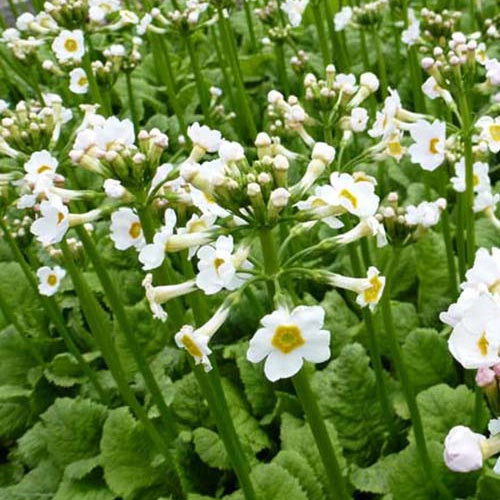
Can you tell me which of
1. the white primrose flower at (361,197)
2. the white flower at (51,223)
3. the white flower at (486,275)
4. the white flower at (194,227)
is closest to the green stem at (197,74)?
the white flower at (51,223)

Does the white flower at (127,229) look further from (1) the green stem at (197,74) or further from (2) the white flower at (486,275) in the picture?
(1) the green stem at (197,74)

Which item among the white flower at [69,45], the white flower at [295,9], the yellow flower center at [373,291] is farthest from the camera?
the white flower at [295,9]

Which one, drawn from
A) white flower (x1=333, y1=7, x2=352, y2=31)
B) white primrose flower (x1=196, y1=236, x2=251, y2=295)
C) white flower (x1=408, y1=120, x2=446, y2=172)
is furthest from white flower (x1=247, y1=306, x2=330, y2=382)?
white flower (x1=333, y1=7, x2=352, y2=31)

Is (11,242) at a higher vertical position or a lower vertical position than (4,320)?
higher

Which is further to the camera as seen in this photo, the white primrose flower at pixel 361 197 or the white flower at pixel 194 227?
the white flower at pixel 194 227

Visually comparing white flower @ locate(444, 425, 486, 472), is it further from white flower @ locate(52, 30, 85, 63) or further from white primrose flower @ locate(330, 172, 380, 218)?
white flower @ locate(52, 30, 85, 63)

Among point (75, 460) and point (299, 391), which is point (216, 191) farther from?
point (75, 460)

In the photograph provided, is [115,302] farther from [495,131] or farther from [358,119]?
[495,131]

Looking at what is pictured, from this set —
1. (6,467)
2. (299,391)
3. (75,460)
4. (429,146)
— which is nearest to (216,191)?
(299,391)
